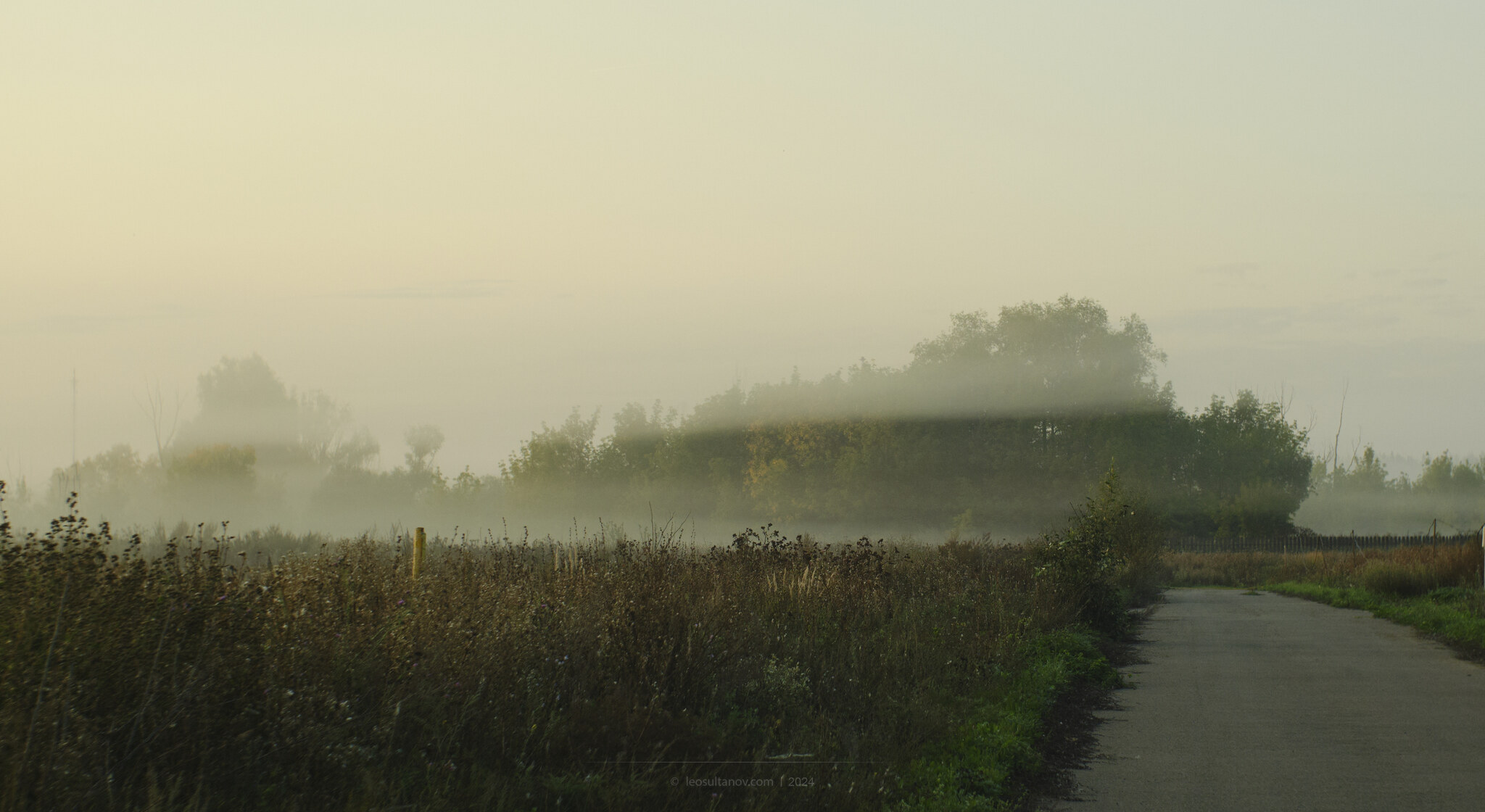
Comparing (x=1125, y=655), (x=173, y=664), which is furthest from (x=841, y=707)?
(x=1125, y=655)

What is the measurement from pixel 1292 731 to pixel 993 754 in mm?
3062

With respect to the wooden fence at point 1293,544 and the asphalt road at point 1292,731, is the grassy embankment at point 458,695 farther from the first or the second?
the wooden fence at point 1293,544

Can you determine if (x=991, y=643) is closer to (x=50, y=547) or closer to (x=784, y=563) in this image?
(x=784, y=563)

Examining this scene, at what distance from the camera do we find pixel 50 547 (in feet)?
16.2

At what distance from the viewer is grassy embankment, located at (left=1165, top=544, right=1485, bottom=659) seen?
15.9m

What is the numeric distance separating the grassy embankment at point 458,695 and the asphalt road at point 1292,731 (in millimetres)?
813

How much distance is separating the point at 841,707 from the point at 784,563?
5555 millimetres

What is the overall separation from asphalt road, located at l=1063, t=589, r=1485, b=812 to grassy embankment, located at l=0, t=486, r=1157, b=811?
0.81 metres

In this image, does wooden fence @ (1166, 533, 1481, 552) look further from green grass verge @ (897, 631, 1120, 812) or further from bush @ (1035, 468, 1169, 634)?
green grass verge @ (897, 631, 1120, 812)

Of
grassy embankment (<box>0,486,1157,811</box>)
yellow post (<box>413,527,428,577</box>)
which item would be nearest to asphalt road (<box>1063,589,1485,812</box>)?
grassy embankment (<box>0,486,1157,811</box>)

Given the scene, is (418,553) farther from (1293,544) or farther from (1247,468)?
(1247,468)

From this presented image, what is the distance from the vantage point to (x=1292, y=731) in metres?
8.26

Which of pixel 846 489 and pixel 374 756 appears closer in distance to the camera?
pixel 374 756

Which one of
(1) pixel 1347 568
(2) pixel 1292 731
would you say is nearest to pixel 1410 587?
(1) pixel 1347 568
